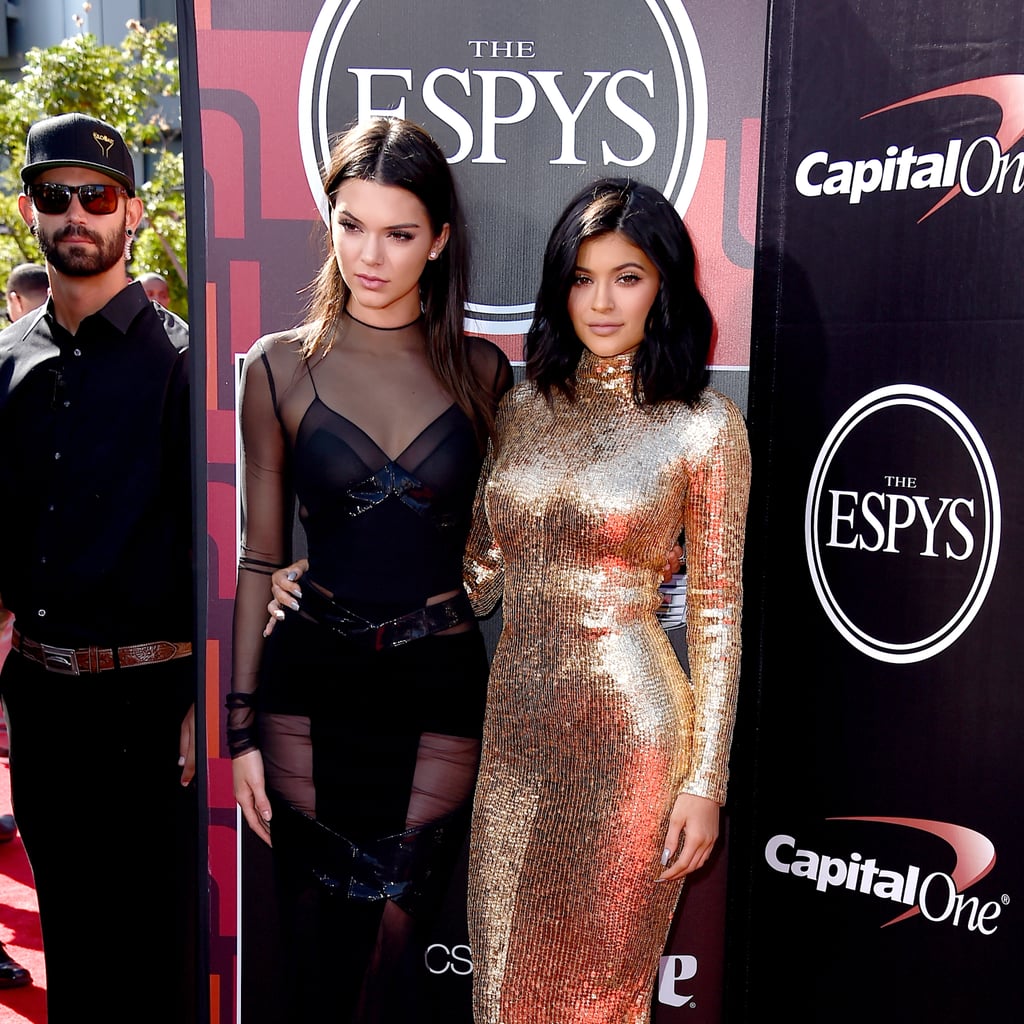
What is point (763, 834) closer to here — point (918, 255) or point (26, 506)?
point (918, 255)

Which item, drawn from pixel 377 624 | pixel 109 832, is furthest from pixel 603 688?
pixel 109 832

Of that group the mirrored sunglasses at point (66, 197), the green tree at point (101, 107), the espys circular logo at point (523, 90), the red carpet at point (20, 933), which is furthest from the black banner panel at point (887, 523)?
the green tree at point (101, 107)

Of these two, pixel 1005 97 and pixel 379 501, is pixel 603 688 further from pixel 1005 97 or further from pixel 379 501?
pixel 1005 97

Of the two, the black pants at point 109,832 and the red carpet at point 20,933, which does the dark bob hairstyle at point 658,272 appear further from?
the red carpet at point 20,933

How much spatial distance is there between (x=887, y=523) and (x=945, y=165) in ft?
2.32

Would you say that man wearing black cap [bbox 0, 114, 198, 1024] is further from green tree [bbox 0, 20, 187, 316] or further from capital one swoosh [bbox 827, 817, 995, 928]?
green tree [bbox 0, 20, 187, 316]

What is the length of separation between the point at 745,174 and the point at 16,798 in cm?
222

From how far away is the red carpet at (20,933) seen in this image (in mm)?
2947

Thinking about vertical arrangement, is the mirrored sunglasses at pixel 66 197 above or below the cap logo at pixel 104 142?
below

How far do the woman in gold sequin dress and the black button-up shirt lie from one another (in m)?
0.93

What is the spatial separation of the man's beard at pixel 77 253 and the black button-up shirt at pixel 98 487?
0.09 metres

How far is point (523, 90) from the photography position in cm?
229

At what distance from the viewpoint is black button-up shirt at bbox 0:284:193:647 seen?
2518mm

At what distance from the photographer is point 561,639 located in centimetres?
197
